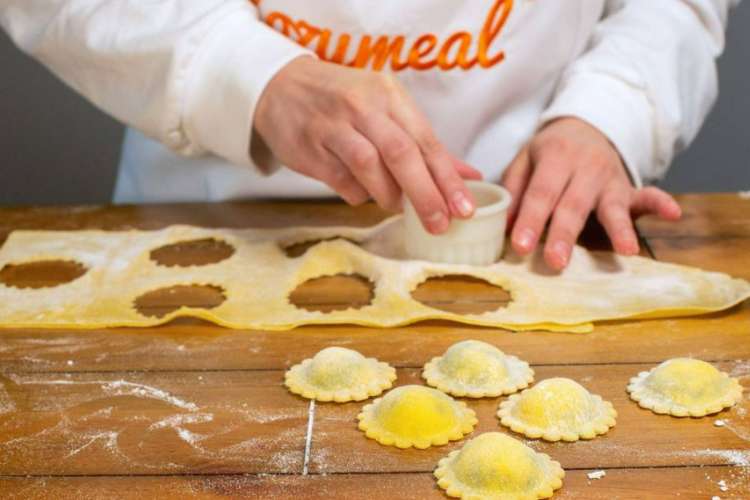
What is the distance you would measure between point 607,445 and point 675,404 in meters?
0.10

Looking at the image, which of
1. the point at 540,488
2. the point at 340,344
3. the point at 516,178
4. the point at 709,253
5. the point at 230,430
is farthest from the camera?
the point at 516,178

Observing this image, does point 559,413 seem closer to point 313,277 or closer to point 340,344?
point 340,344

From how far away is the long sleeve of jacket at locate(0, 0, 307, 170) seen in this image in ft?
4.41

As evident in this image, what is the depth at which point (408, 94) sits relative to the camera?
4.32 feet

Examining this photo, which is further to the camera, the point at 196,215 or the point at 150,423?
the point at 196,215

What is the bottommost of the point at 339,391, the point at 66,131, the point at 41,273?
the point at 66,131

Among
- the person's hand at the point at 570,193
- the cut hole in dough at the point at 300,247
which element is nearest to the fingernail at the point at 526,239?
the person's hand at the point at 570,193

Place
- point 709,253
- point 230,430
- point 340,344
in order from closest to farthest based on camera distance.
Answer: point 230,430
point 340,344
point 709,253

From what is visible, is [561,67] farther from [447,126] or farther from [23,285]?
[23,285]

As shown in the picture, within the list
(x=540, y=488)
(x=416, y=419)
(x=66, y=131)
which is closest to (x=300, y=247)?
(x=416, y=419)

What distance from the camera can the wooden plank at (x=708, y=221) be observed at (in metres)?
1.37

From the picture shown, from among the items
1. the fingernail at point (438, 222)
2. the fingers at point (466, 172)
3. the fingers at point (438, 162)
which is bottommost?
the fingernail at point (438, 222)

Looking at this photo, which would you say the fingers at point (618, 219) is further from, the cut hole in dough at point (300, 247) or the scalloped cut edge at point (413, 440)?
the scalloped cut edge at point (413, 440)

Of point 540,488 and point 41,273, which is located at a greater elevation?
point 540,488
